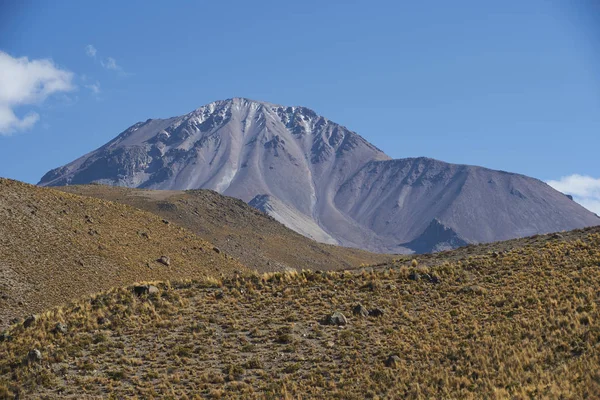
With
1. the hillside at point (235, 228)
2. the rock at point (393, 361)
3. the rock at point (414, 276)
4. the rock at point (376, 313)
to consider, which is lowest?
the rock at point (393, 361)

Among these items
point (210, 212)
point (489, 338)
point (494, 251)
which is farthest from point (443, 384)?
point (210, 212)

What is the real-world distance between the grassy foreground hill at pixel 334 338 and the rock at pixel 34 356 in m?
0.09

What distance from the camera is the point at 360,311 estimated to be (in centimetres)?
3344

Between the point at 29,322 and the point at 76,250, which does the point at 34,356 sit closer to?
the point at 29,322

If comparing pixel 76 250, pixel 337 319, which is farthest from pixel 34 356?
pixel 76 250

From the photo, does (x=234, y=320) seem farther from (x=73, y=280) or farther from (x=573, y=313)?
(x=73, y=280)

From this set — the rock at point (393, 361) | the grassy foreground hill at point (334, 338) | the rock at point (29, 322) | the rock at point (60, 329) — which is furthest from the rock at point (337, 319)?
the rock at point (29, 322)

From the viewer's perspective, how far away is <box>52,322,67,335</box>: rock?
31266 millimetres

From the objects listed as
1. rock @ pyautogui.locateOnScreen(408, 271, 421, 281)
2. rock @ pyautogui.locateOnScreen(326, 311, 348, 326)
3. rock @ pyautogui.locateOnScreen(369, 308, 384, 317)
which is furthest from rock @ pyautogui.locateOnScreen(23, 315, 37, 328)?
rock @ pyautogui.locateOnScreen(408, 271, 421, 281)

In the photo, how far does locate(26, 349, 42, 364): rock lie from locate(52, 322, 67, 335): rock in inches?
96.9

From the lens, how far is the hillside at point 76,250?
49.8 meters

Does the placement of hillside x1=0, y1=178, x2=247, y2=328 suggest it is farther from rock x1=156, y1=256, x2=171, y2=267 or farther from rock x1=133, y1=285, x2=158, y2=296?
rock x1=133, y1=285, x2=158, y2=296

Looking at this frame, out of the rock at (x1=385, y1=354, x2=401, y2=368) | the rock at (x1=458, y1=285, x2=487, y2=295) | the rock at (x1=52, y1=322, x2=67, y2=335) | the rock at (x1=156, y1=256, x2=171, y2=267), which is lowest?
the rock at (x1=385, y1=354, x2=401, y2=368)

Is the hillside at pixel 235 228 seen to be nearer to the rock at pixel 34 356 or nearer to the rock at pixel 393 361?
the rock at pixel 34 356
